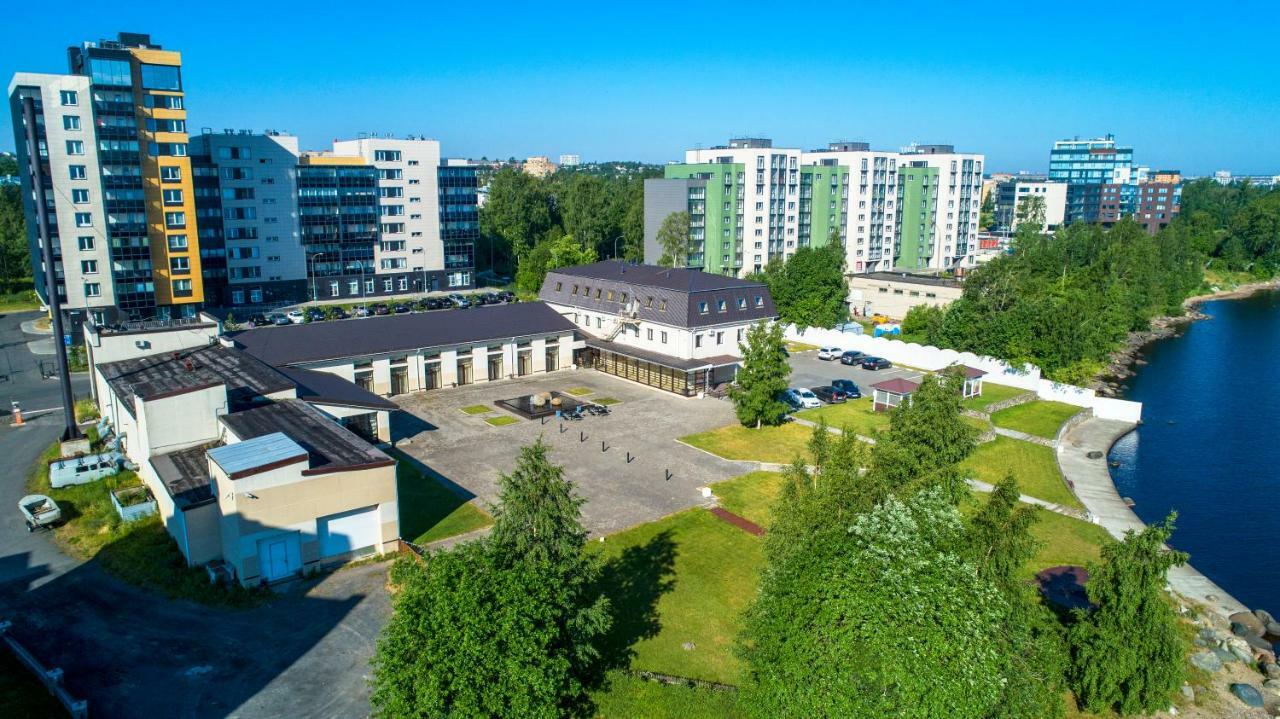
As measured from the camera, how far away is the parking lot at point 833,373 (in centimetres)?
5428

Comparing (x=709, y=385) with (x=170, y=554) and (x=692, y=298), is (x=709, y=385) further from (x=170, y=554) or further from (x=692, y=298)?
(x=170, y=554)

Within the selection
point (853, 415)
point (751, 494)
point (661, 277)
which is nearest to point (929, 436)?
point (751, 494)

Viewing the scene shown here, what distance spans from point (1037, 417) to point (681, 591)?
104 feet

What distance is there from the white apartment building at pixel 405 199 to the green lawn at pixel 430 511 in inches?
2062

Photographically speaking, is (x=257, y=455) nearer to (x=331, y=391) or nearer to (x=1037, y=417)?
(x=331, y=391)

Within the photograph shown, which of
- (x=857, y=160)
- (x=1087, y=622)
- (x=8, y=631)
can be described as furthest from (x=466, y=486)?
(x=857, y=160)

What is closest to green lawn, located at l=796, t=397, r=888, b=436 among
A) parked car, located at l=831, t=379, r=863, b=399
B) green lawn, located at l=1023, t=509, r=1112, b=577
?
parked car, located at l=831, t=379, r=863, b=399

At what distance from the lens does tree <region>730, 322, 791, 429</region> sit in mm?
42562

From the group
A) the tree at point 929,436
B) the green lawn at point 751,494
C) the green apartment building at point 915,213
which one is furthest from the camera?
the green apartment building at point 915,213

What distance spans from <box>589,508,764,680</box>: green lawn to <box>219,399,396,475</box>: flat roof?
8831 millimetres

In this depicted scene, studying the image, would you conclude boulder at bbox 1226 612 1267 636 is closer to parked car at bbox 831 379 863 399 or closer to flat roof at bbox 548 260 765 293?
parked car at bbox 831 379 863 399

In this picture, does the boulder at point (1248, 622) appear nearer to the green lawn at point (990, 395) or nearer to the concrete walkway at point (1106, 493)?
the concrete walkway at point (1106, 493)

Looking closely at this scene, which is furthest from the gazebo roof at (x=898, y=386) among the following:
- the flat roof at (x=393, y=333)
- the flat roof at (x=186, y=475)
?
the flat roof at (x=186, y=475)

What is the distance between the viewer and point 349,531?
2748cm
